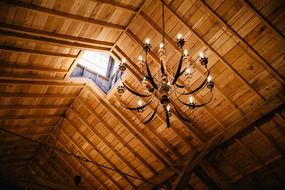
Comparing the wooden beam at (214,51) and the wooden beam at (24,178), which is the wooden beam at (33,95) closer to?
the wooden beam at (24,178)

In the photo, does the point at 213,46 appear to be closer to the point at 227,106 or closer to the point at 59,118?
the point at 227,106

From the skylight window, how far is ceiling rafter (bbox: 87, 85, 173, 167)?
631 millimetres

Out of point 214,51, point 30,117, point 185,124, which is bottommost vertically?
point 185,124

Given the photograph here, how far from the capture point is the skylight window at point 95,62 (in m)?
6.18

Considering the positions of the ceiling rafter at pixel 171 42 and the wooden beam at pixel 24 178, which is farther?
the wooden beam at pixel 24 178

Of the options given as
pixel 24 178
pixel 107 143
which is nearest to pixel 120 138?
pixel 107 143

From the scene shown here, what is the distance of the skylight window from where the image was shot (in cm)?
618

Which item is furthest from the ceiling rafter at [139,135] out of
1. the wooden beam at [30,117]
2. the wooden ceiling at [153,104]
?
the wooden beam at [30,117]

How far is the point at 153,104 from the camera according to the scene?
5449 millimetres

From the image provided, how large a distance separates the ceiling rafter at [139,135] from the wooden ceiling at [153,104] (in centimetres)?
2

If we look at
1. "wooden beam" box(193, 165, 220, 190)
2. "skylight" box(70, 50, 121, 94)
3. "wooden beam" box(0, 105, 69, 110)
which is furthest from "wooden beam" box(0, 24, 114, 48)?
"wooden beam" box(193, 165, 220, 190)

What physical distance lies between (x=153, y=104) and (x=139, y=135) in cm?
101

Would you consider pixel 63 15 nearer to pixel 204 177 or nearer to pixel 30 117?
pixel 30 117

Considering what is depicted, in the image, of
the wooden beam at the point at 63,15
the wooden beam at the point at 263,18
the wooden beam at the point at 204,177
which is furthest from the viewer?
the wooden beam at the point at 204,177
